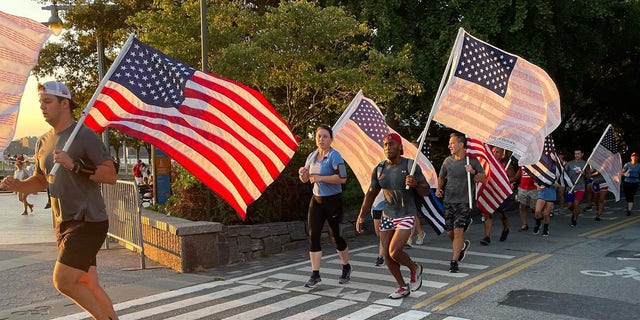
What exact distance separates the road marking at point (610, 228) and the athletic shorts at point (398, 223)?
22.0 feet

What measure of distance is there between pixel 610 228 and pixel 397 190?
27.4 feet

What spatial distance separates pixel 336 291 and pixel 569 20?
554 inches

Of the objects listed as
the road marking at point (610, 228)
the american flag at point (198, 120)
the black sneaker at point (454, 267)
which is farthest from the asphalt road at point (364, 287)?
the road marking at point (610, 228)

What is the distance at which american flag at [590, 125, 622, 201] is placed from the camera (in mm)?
13796

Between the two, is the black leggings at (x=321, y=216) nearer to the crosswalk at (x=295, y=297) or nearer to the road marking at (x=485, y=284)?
the crosswalk at (x=295, y=297)

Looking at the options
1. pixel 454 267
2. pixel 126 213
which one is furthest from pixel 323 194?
pixel 126 213

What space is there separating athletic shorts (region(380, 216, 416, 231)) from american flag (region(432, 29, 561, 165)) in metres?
1.41

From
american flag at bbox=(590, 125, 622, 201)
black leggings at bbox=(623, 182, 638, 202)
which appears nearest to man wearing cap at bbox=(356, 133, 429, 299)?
american flag at bbox=(590, 125, 622, 201)

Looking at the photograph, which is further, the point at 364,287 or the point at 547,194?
the point at 547,194

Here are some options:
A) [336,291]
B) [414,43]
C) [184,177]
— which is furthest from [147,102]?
[414,43]

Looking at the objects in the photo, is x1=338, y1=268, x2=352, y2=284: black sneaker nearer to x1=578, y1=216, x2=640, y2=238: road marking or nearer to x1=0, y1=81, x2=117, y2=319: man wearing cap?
x1=0, y1=81, x2=117, y2=319: man wearing cap

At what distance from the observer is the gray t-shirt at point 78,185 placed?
4211 millimetres

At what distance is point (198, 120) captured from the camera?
228 inches

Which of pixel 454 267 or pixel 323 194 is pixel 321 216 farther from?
pixel 454 267
